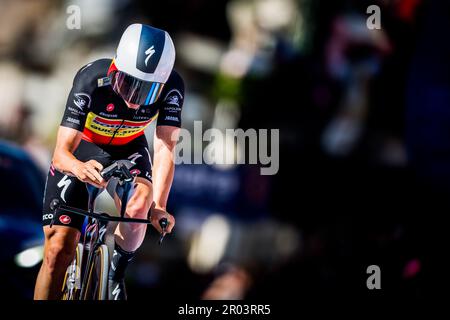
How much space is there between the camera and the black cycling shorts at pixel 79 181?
11.2 ft

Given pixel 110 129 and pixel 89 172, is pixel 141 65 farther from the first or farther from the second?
pixel 89 172

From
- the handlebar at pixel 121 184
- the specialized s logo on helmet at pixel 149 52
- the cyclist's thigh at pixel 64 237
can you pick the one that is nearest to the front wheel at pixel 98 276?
the cyclist's thigh at pixel 64 237

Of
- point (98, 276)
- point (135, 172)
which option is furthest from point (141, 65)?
point (98, 276)

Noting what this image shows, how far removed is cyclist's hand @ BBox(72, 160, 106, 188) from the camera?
321 cm

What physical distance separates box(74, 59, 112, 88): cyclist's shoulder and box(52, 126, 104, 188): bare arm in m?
0.22

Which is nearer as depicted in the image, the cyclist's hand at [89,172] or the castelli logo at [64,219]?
the cyclist's hand at [89,172]

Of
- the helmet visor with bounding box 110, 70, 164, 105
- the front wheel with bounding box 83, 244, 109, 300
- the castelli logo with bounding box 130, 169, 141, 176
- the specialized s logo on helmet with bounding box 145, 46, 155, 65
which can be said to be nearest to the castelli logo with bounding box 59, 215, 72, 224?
the front wheel with bounding box 83, 244, 109, 300

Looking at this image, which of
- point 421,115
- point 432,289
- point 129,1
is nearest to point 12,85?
point 129,1

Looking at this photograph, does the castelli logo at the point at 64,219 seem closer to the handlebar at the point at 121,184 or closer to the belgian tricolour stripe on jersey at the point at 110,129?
the handlebar at the point at 121,184

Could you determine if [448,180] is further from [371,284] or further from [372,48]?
[372,48]

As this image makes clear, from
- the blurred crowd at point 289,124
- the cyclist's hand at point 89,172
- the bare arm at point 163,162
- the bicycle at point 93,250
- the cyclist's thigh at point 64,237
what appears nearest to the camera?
the cyclist's hand at point 89,172

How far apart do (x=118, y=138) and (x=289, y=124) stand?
4.19 metres

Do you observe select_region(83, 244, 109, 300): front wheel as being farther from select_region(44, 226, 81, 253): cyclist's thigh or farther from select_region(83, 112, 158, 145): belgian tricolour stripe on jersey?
select_region(83, 112, 158, 145): belgian tricolour stripe on jersey

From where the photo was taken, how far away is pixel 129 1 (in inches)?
251
